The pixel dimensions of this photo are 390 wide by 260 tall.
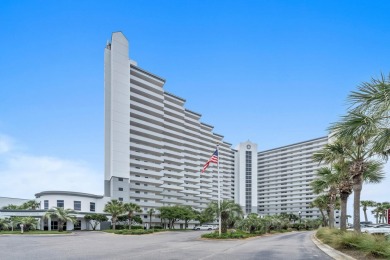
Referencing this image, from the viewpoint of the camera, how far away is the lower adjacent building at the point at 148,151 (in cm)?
8038

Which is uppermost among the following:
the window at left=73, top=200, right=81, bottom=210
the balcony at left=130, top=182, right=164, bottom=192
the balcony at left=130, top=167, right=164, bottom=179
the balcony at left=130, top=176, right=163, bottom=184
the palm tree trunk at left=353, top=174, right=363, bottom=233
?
the palm tree trunk at left=353, top=174, right=363, bottom=233

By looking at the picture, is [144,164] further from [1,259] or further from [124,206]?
[1,259]

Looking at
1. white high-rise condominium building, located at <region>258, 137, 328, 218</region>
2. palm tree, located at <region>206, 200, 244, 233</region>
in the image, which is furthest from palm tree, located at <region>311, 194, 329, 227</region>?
white high-rise condominium building, located at <region>258, 137, 328, 218</region>

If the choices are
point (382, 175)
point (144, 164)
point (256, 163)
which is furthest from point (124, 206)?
point (256, 163)

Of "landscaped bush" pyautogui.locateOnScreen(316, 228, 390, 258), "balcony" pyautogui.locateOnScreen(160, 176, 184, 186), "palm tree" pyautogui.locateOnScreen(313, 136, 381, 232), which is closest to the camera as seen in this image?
"landscaped bush" pyautogui.locateOnScreen(316, 228, 390, 258)

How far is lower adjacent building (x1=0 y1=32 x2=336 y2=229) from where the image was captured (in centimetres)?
8038

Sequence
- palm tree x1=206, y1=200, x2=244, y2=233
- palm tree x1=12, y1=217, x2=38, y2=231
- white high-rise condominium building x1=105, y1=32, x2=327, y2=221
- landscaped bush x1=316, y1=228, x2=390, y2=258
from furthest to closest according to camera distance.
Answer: white high-rise condominium building x1=105, y1=32, x2=327, y2=221 < palm tree x1=12, y1=217, x2=38, y2=231 < palm tree x1=206, y1=200, x2=244, y2=233 < landscaped bush x1=316, y1=228, x2=390, y2=258

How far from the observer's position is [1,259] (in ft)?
55.1

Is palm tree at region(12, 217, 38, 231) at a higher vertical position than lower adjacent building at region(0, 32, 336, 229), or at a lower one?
lower

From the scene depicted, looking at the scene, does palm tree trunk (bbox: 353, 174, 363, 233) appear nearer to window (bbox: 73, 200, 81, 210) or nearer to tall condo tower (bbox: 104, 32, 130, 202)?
window (bbox: 73, 200, 81, 210)

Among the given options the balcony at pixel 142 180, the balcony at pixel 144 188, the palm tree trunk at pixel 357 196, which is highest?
the palm tree trunk at pixel 357 196

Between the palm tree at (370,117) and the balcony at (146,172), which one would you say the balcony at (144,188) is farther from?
the palm tree at (370,117)

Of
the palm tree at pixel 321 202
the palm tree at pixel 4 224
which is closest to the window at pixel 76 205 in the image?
the palm tree at pixel 4 224

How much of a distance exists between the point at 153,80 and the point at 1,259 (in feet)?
272
